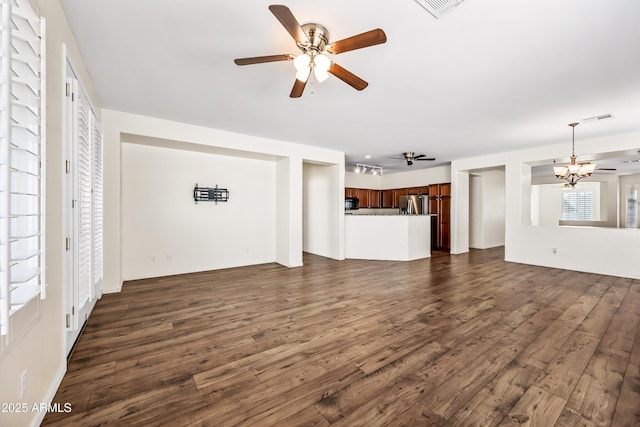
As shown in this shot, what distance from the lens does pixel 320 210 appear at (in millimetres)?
6941

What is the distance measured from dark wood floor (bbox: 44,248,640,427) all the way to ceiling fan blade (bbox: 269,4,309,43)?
2385mm

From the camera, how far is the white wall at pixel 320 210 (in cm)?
644

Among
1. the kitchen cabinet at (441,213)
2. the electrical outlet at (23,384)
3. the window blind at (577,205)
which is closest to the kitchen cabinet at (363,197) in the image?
the kitchen cabinet at (441,213)

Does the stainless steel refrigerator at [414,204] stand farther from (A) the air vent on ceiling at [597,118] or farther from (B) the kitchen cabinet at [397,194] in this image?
(A) the air vent on ceiling at [597,118]

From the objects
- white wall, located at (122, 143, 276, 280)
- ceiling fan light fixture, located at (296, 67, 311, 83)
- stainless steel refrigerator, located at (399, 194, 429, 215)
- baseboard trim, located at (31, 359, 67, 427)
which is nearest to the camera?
baseboard trim, located at (31, 359, 67, 427)

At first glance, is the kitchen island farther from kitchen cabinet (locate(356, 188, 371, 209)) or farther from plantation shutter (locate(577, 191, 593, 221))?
plantation shutter (locate(577, 191, 593, 221))

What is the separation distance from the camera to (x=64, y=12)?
190 centimetres

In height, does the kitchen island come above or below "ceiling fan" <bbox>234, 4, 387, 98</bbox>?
below

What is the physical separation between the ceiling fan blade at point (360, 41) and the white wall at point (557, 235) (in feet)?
18.8

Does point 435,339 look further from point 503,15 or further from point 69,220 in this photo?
point 69,220

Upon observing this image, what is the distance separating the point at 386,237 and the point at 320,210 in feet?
6.06

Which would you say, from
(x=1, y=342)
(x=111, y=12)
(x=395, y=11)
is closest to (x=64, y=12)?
(x=111, y=12)

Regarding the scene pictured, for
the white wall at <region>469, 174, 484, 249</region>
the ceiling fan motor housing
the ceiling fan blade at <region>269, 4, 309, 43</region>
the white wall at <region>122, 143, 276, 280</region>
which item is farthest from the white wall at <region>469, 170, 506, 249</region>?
the ceiling fan blade at <region>269, 4, 309, 43</region>

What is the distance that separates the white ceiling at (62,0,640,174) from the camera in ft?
6.15
